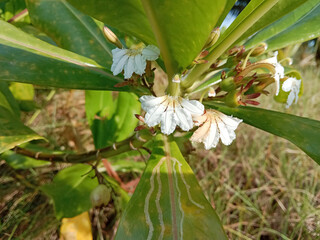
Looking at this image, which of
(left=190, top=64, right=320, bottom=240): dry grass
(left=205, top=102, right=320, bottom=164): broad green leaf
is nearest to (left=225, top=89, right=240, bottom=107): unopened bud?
(left=205, top=102, right=320, bottom=164): broad green leaf

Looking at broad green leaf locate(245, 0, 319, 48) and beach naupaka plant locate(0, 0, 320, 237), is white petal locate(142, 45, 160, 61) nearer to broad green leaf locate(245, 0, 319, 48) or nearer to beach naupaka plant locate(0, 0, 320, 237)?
beach naupaka plant locate(0, 0, 320, 237)

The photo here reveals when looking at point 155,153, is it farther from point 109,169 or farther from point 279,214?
point 279,214

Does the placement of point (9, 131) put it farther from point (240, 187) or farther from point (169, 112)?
point (240, 187)

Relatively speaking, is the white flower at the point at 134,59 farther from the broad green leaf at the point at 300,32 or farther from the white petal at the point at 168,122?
the broad green leaf at the point at 300,32

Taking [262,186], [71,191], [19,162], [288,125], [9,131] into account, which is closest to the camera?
[288,125]

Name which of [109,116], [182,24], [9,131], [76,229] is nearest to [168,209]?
[182,24]

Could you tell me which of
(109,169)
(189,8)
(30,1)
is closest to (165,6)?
(189,8)

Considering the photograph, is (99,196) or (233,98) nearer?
(233,98)

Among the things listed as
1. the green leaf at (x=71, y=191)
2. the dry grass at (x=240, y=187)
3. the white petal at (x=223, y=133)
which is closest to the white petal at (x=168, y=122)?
the white petal at (x=223, y=133)
